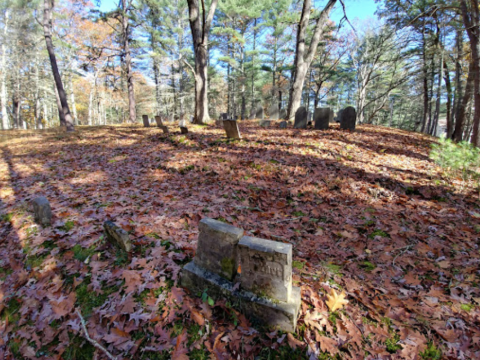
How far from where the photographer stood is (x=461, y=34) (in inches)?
499

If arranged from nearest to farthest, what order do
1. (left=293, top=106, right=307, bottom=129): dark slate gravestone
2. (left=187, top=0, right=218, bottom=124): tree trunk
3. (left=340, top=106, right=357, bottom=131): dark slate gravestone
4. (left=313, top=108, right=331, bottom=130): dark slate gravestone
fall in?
(left=340, top=106, right=357, bottom=131): dark slate gravestone, (left=313, top=108, right=331, bottom=130): dark slate gravestone, (left=293, top=106, right=307, bottom=129): dark slate gravestone, (left=187, top=0, right=218, bottom=124): tree trunk

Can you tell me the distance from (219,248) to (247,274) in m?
0.38

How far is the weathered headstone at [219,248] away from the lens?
7.25 ft

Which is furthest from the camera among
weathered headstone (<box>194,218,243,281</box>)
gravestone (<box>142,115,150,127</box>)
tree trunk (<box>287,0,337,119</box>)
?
gravestone (<box>142,115,150,127</box>)

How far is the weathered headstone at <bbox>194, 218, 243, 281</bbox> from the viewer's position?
2.21 metres

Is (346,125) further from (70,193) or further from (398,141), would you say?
(70,193)

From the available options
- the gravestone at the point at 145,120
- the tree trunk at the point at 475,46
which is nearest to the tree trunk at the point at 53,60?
the gravestone at the point at 145,120

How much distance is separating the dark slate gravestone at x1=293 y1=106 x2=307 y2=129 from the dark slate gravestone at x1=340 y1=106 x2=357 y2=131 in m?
1.60

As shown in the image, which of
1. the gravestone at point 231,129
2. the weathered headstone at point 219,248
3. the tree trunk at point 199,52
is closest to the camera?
the weathered headstone at point 219,248

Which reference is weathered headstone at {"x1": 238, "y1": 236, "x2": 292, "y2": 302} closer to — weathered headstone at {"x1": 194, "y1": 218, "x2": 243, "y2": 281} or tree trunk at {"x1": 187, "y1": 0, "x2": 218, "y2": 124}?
weathered headstone at {"x1": 194, "y1": 218, "x2": 243, "y2": 281}

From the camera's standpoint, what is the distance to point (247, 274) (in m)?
2.13

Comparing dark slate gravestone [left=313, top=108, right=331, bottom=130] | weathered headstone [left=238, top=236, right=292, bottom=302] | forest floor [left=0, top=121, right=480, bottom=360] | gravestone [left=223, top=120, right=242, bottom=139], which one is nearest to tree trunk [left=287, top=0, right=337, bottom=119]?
dark slate gravestone [left=313, top=108, right=331, bottom=130]

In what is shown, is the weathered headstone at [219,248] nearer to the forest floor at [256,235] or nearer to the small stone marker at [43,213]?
Answer: the forest floor at [256,235]

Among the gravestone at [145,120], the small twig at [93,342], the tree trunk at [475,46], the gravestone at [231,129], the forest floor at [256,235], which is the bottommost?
the small twig at [93,342]
